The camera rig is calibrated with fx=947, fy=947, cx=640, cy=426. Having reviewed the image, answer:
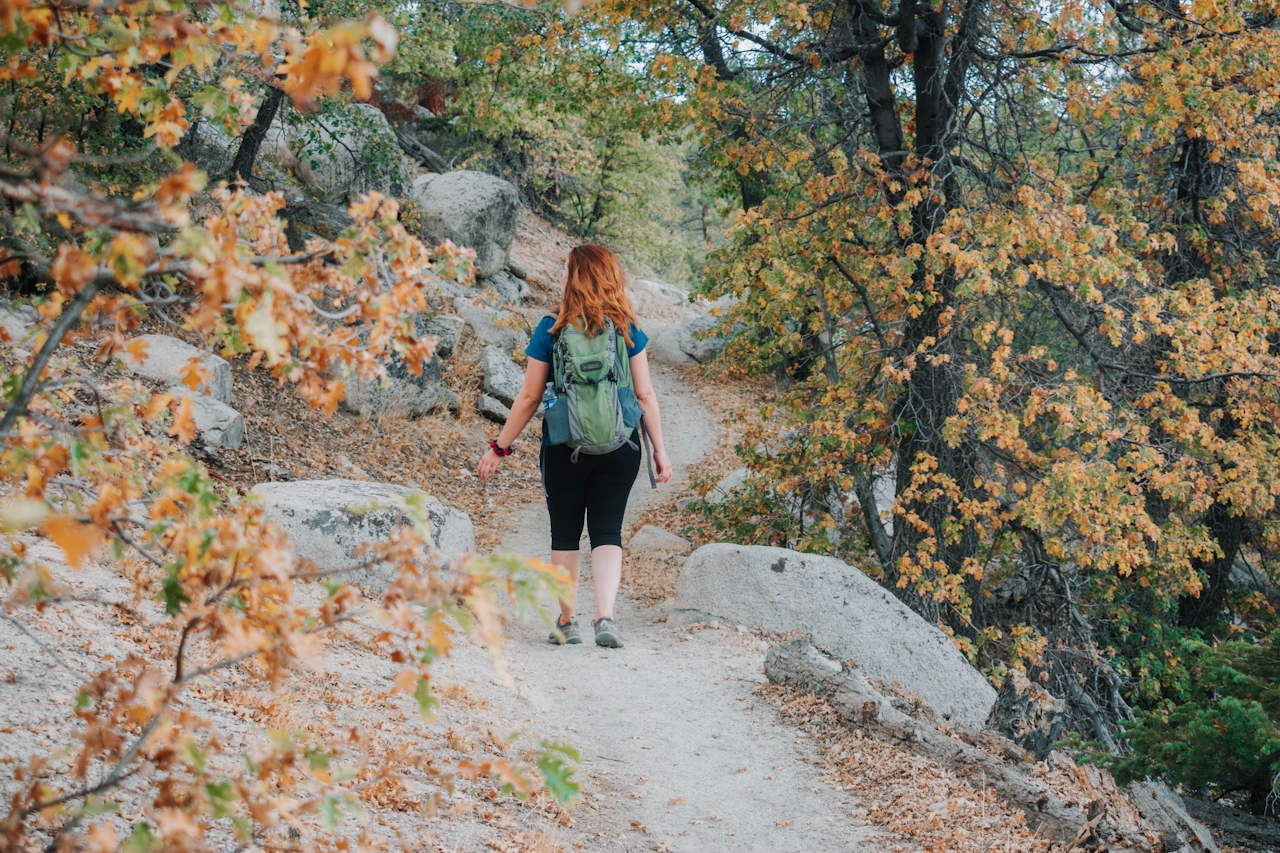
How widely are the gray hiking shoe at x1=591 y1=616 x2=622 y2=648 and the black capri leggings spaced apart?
505 millimetres

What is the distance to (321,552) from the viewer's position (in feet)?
18.3

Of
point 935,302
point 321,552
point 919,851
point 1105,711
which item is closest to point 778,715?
point 919,851

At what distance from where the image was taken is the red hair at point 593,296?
4.91m

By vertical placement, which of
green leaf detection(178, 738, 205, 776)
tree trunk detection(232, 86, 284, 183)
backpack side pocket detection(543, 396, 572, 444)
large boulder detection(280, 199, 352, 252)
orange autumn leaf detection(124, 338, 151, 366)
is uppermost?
tree trunk detection(232, 86, 284, 183)

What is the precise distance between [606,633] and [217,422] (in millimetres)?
4040

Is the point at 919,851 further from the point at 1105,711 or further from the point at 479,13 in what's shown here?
the point at 479,13

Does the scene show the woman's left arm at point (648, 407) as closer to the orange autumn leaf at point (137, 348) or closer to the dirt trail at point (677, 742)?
the dirt trail at point (677, 742)

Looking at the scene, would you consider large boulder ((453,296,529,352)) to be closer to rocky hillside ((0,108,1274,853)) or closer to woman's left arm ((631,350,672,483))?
rocky hillside ((0,108,1274,853))

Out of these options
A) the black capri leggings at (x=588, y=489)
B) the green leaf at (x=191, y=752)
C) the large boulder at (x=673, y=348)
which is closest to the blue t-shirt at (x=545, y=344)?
the black capri leggings at (x=588, y=489)

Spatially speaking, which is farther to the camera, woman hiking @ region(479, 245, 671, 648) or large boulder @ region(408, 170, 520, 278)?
large boulder @ region(408, 170, 520, 278)

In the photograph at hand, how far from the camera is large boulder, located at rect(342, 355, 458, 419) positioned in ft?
36.0

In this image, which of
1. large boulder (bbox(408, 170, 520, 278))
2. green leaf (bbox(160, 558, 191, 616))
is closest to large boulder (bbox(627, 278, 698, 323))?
large boulder (bbox(408, 170, 520, 278))

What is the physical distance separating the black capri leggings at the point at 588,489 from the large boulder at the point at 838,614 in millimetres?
1439

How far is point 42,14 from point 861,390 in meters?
7.09
